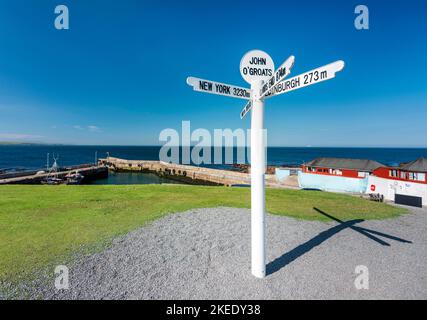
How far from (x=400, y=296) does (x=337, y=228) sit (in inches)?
143

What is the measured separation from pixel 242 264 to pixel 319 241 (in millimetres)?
2706

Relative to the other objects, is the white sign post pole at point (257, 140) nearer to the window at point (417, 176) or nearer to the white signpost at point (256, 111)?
the white signpost at point (256, 111)

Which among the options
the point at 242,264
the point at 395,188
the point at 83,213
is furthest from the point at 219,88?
the point at 395,188

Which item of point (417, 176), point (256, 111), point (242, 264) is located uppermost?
point (256, 111)

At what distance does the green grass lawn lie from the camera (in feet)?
17.7

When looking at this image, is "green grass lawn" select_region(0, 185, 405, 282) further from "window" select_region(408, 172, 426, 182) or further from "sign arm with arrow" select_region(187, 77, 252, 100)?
"window" select_region(408, 172, 426, 182)

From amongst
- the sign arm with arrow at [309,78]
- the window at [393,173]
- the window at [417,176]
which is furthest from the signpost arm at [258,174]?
the window at [393,173]

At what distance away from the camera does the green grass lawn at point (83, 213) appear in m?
5.39

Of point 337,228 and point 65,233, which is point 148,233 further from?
point 337,228

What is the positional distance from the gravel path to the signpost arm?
0.57 meters

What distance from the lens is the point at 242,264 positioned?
5.05 meters

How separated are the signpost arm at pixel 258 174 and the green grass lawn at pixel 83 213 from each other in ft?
13.1

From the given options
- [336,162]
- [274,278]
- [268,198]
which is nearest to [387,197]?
[336,162]

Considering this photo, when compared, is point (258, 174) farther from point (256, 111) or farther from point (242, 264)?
point (242, 264)
